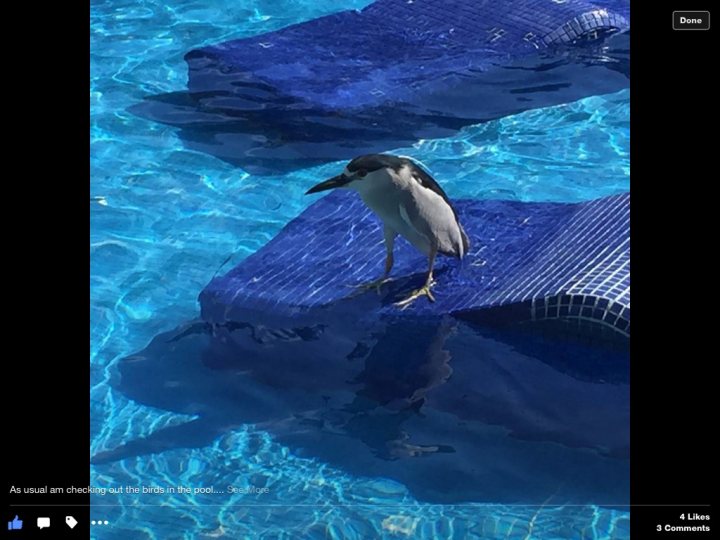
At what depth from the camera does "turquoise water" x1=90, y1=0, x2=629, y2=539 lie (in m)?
4.91

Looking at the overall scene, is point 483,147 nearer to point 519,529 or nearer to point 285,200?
point 285,200

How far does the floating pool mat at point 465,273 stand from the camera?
5.41m

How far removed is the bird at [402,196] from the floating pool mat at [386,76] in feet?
7.40

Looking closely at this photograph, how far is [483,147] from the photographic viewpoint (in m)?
7.91

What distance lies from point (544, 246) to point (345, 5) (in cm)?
511

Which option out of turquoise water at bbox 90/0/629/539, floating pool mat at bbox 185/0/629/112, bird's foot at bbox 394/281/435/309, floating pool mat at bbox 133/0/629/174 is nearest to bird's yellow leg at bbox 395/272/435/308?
bird's foot at bbox 394/281/435/309

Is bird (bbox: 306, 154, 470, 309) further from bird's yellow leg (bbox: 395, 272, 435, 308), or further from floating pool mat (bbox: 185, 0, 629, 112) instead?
floating pool mat (bbox: 185, 0, 629, 112)

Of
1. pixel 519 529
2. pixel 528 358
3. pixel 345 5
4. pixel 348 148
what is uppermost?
pixel 345 5

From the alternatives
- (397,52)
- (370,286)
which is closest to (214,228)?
(370,286)

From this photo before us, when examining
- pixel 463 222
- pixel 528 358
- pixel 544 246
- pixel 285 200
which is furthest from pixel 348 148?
pixel 528 358

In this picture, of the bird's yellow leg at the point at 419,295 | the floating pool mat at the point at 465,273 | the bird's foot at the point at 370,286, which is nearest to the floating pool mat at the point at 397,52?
the floating pool mat at the point at 465,273
